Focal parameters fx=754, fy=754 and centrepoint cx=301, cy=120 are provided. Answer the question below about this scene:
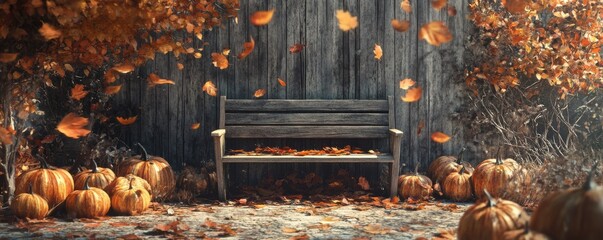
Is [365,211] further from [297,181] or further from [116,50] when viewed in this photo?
[116,50]

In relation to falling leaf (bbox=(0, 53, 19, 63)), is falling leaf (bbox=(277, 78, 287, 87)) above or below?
below

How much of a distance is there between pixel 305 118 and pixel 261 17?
1.03m

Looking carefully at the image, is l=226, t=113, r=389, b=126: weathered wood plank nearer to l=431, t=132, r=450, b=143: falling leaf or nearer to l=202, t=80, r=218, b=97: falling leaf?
l=202, t=80, r=218, b=97: falling leaf

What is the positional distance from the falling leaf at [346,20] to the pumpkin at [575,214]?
11.3ft

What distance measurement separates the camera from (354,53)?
7199 millimetres

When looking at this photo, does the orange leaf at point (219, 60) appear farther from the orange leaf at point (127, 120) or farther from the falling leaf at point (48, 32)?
the falling leaf at point (48, 32)

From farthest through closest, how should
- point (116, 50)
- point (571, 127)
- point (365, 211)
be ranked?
1. point (571, 127)
2. point (116, 50)
3. point (365, 211)

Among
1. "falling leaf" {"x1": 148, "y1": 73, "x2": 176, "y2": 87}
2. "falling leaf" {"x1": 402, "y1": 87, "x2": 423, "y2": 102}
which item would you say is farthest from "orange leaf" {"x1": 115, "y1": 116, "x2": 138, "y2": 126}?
"falling leaf" {"x1": 402, "y1": 87, "x2": 423, "y2": 102}

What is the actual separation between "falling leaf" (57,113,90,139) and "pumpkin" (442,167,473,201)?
310 centimetres

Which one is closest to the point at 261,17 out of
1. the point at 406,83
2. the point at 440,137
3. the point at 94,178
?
the point at 406,83

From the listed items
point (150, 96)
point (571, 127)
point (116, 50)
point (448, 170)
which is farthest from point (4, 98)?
point (571, 127)

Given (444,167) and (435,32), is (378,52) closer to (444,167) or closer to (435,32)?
(444,167)

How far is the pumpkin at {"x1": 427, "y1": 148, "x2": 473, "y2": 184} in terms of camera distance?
22.4 feet

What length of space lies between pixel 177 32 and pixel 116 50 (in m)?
0.81
